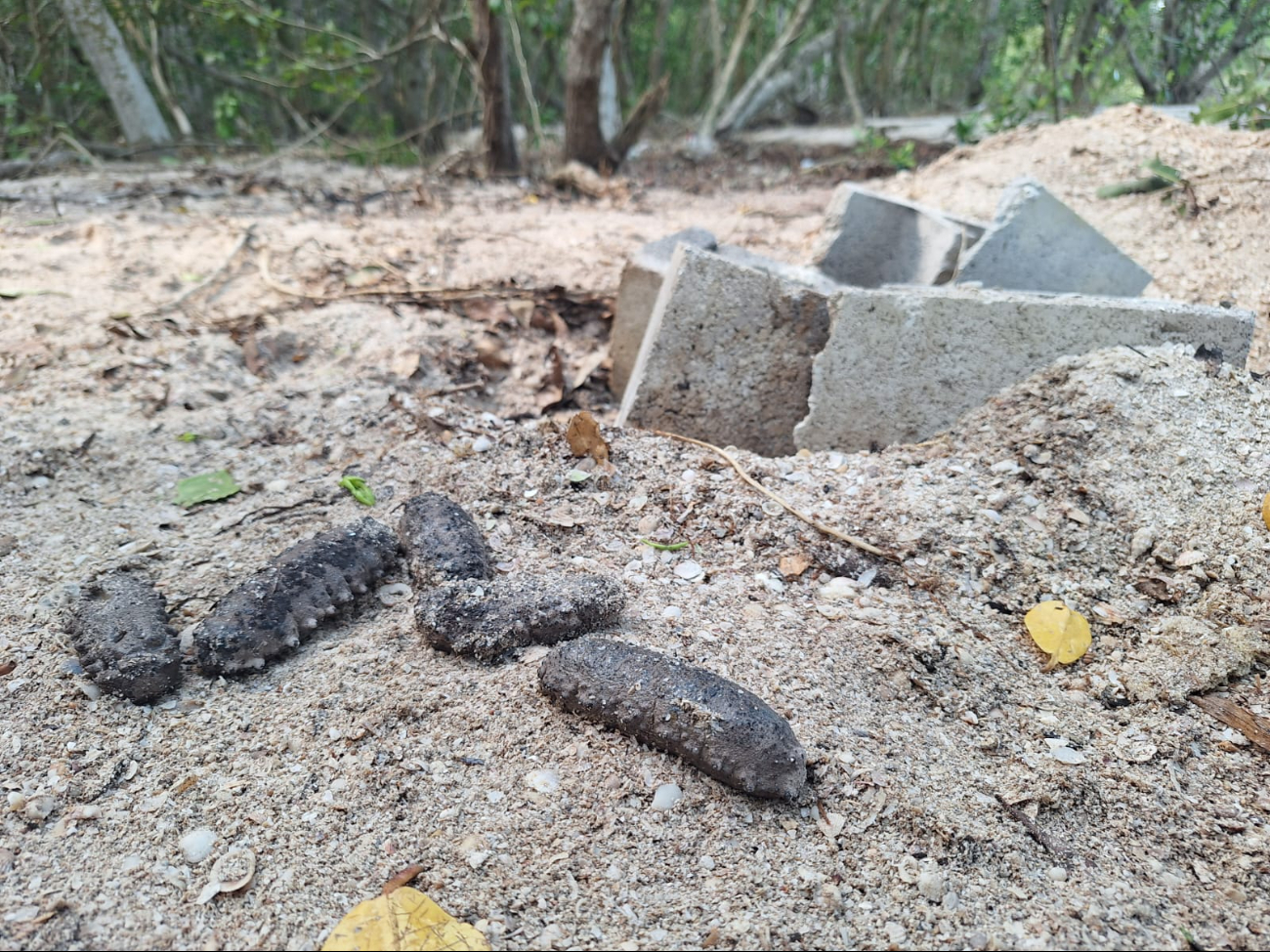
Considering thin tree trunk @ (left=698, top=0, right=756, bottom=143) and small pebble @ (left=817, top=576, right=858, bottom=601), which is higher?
thin tree trunk @ (left=698, top=0, right=756, bottom=143)

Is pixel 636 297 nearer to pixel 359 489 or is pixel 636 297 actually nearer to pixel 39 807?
pixel 359 489

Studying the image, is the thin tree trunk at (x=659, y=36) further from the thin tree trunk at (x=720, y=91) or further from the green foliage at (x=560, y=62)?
the thin tree trunk at (x=720, y=91)

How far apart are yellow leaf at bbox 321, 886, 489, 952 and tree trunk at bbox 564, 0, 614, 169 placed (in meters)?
6.62

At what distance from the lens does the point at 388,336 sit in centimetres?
340

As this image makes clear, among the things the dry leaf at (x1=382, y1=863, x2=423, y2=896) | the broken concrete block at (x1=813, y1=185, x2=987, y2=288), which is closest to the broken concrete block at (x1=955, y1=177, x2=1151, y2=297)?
the broken concrete block at (x1=813, y1=185, x2=987, y2=288)

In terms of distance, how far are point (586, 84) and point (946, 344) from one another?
205 inches

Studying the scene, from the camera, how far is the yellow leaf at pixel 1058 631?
1847mm

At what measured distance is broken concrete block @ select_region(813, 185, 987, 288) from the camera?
3803 mm

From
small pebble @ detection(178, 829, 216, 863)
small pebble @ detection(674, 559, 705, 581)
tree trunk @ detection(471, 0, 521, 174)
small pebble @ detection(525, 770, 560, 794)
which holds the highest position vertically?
tree trunk @ detection(471, 0, 521, 174)

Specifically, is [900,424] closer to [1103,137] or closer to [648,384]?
[648,384]

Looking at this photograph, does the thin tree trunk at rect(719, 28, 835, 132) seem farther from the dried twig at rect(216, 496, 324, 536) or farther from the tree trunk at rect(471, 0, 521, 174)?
the dried twig at rect(216, 496, 324, 536)

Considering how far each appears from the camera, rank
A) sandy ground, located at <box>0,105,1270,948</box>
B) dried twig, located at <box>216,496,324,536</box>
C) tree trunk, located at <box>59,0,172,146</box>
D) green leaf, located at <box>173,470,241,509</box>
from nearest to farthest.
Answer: sandy ground, located at <box>0,105,1270,948</box> → dried twig, located at <box>216,496,324,536</box> → green leaf, located at <box>173,470,241,509</box> → tree trunk, located at <box>59,0,172,146</box>

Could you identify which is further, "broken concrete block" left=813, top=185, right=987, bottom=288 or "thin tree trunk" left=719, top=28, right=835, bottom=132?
"thin tree trunk" left=719, top=28, right=835, bottom=132

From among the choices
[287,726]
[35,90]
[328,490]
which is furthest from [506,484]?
[35,90]
